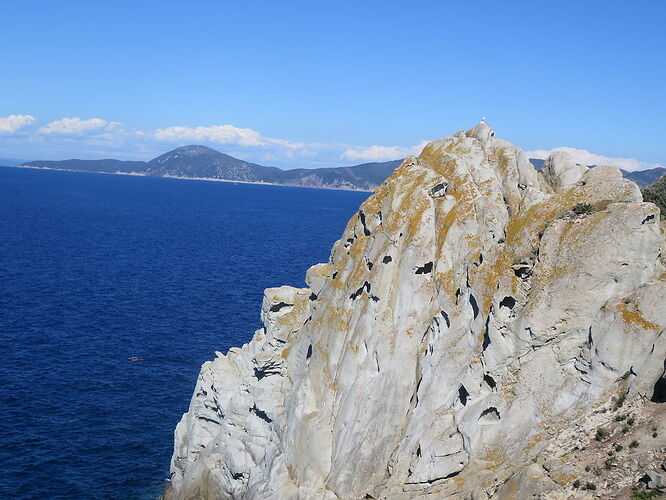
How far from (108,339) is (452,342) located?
5338 centimetres

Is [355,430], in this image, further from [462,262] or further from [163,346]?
[163,346]

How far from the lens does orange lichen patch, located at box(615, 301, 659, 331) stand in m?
28.5

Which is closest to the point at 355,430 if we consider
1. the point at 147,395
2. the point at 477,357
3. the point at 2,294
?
the point at 477,357

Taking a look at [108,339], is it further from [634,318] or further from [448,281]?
[634,318]

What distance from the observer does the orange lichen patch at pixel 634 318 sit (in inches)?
1122

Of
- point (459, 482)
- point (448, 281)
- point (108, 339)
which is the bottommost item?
point (108, 339)

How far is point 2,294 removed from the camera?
284 ft

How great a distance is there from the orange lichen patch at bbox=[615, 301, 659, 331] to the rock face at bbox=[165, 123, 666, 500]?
10 cm

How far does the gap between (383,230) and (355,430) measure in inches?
503

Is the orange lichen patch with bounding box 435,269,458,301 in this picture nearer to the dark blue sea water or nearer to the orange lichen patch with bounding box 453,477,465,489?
the orange lichen patch with bounding box 453,477,465,489

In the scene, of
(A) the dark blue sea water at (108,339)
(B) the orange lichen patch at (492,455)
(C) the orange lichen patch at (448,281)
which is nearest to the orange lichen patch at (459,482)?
(B) the orange lichen patch at (492,455)

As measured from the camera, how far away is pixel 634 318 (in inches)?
1134

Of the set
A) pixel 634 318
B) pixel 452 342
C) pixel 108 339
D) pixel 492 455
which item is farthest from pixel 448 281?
pixel 108 339

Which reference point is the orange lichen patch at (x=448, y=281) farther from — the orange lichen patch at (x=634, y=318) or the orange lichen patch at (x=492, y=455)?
the orange lichen patch at (x=634, y=318)
